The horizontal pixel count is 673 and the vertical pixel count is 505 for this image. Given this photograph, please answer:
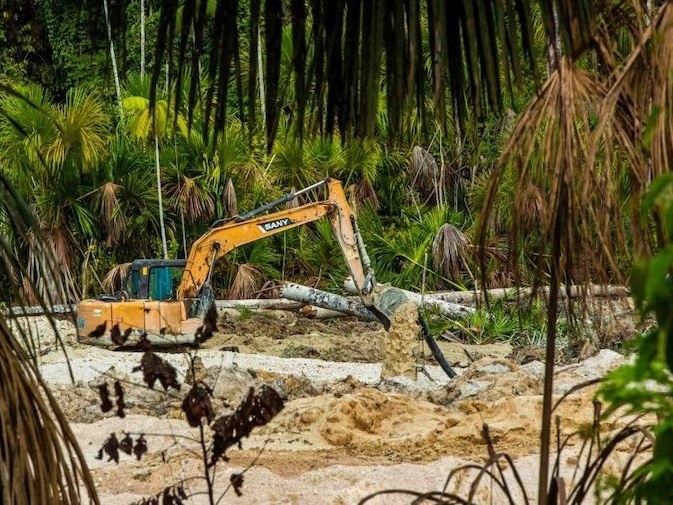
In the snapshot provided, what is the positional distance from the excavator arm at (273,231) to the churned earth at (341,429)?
119 cm

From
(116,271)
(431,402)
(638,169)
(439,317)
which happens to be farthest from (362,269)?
(638,169)

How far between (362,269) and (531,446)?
5631 millimetres

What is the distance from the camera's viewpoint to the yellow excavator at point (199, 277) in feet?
42.4

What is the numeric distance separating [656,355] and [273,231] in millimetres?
12940

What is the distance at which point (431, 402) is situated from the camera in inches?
370

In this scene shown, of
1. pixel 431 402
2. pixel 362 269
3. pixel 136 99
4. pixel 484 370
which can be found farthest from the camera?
pixel 136 99

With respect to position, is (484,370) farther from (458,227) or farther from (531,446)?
(458,227)

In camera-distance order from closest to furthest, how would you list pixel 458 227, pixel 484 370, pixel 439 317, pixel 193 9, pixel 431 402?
1. pixel 193 9
2. pixel 431 402
3. pixel 484 370
4. pixel 439 317
5. pixel 458 227

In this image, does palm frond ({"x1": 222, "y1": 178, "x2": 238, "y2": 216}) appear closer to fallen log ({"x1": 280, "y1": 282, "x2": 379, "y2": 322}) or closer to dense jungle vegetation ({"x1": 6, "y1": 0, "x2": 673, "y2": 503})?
fallen log ({"x1": 280, "y1": 282, "x2": 379, "y2": 322})

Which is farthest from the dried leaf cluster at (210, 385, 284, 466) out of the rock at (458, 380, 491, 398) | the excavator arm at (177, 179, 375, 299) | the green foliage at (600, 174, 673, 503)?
the excavator arm at (177, 179, 375, 299)

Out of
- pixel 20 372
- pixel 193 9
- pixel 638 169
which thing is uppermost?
pixel 193 9

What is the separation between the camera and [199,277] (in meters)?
13.7

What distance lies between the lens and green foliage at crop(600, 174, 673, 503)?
102 cm

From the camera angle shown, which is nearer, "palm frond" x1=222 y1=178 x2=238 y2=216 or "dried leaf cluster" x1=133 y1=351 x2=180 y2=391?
"dried leaf cluster" x1=133 y1=351 x2=180 y2=391
